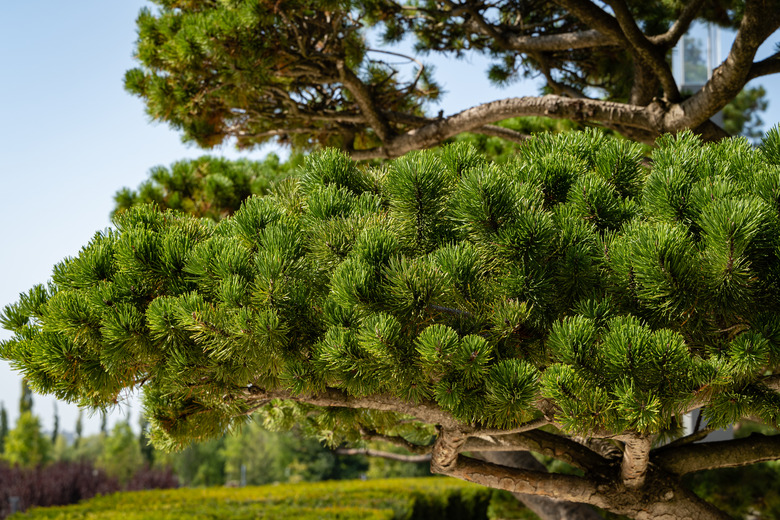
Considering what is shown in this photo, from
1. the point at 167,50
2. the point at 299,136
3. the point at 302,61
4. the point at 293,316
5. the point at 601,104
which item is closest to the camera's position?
the point at 293,316

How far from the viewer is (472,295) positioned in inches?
48.9

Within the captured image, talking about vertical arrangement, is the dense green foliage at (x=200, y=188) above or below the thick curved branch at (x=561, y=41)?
below

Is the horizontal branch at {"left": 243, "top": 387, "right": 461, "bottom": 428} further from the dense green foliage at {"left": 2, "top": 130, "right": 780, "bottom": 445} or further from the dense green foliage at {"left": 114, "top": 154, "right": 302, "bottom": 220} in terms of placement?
the dense green foliage at {"left": 114, "top": 154, "right": 302, "bottom": 220}

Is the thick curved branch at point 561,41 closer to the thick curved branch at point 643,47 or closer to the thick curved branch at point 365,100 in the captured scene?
the thick curved branch at point 643,47

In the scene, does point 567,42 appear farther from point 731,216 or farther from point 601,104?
point 731,216

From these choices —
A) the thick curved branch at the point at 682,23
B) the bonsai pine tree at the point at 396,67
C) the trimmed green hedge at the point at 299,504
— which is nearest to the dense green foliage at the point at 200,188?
the bonsai pine tree at the point at 396,67

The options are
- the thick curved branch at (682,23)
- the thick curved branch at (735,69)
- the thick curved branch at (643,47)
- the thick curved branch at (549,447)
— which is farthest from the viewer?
the thick curved branch at (682,23)

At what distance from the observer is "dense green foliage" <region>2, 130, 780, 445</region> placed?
1.13 m

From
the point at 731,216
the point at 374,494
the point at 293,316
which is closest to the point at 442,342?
the point at 293,316

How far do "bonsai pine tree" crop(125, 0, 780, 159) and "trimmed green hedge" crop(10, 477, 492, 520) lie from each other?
2999mm

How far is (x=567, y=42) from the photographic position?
3.22m

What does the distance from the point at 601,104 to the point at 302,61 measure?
152 cm

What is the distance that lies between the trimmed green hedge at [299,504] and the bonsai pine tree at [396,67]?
9.84 feet

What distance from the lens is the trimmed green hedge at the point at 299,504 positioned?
5145mm
